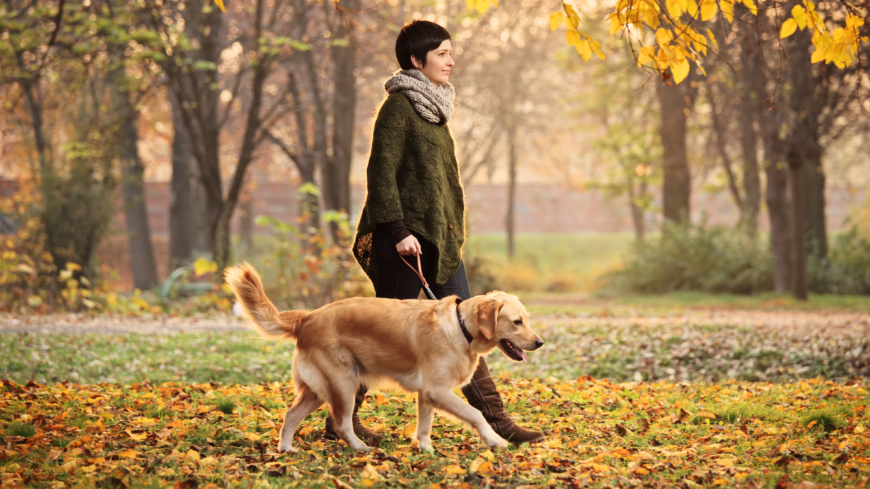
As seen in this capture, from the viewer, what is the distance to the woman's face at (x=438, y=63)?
4.12 m

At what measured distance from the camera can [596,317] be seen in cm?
1274

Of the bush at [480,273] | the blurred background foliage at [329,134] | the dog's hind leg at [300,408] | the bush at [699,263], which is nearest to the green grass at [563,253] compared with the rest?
the blurred background foliage at [329,134]

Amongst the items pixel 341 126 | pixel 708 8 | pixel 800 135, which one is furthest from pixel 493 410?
pixel 341 126

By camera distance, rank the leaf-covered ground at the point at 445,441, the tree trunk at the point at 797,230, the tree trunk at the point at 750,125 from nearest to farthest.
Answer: the leaf-covered ground at the point at 445,441
the tree trunk at the point at 750,125
the tree trunk at the point at 797,230

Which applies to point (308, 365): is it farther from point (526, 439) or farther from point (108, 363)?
point (108, 363)

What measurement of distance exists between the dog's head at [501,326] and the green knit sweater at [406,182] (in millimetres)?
457

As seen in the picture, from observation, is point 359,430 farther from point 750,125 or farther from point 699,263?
point 699,263

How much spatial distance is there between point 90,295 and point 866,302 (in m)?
14.6

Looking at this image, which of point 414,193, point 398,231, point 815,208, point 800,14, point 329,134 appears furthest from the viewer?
point 329,134

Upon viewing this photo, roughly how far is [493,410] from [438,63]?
2011 mm

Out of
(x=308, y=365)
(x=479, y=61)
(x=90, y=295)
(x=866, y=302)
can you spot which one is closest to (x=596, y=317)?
(x=866, y=302)

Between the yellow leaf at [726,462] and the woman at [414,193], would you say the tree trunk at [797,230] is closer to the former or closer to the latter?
the yellow leaf at [726,462]

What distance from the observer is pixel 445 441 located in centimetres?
429

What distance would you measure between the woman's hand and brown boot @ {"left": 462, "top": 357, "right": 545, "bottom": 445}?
32.9 inches
